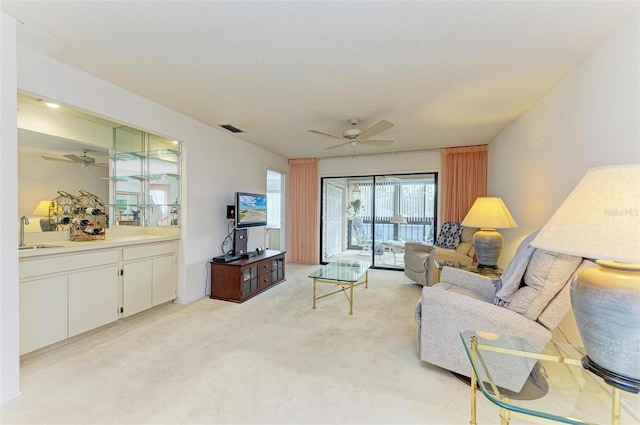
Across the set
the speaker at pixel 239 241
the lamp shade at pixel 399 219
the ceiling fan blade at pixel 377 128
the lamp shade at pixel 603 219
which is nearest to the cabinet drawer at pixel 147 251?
the speaker at pixel 239 241

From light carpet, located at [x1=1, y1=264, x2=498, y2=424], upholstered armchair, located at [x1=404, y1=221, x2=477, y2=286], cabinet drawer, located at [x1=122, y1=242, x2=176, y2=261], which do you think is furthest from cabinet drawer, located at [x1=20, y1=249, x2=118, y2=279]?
upholstered armchair, located at [x1=404, y1=221, x2=477, y2=286]

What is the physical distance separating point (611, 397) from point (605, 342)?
1.30 ft

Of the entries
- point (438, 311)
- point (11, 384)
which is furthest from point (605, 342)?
point (11, 384)

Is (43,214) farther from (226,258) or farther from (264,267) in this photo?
(264,267)

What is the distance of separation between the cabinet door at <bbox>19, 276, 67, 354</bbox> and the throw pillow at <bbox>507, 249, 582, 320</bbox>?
3.47 metres

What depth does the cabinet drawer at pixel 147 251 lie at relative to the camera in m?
2.80

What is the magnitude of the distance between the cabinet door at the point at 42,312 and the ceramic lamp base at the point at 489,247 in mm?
4053

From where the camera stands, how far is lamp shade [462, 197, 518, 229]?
288cm

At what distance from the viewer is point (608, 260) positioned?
95cm

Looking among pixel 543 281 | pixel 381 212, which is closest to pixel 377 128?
pixel 543 281

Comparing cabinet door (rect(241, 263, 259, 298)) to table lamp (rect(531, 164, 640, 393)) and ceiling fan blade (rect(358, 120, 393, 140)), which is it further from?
table lamp (rect(531, 164, 640, 393))

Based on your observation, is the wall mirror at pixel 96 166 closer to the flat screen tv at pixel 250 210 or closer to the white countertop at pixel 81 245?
the white countertop at pixel 81 245

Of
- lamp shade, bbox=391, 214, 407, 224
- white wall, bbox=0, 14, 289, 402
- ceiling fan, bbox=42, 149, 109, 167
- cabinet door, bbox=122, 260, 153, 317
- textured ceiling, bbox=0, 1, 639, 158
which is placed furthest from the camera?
lamp shade, bbox=391, 214, 407, 224

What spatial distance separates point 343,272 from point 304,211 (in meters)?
2.65
